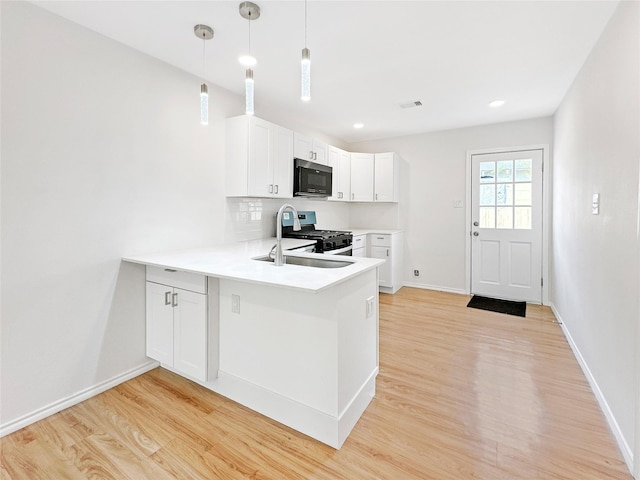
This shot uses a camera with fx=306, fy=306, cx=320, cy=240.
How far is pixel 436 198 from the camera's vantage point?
468 centimetres

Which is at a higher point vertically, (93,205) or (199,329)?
(93,205)

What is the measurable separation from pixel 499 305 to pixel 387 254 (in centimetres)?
159

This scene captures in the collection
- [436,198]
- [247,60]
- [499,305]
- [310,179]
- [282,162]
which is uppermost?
[247,60]

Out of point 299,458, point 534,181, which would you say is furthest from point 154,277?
point 534,181

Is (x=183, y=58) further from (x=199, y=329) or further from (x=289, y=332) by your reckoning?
(x=289, y=332)

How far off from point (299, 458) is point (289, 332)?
61cm

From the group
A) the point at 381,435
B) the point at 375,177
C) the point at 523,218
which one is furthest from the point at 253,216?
the point at 523,218

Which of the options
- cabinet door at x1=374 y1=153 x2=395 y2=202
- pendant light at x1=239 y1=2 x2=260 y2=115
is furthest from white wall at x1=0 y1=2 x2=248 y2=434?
cabinet door at x1=374 y1=153 x2=395 y2=202

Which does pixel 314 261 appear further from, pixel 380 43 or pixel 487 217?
pixel 487 217

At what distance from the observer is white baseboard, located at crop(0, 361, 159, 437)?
175cm

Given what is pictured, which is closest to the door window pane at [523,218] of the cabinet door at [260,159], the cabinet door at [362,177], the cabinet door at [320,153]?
the cabinet door at [362,177]

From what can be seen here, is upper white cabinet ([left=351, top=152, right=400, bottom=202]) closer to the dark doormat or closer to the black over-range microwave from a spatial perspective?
the black over-range microwave

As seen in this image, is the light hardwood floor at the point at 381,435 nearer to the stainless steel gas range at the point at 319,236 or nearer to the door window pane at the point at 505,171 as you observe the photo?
the stainless steel gas range at the point at 319,236

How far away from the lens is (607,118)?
1926mm
